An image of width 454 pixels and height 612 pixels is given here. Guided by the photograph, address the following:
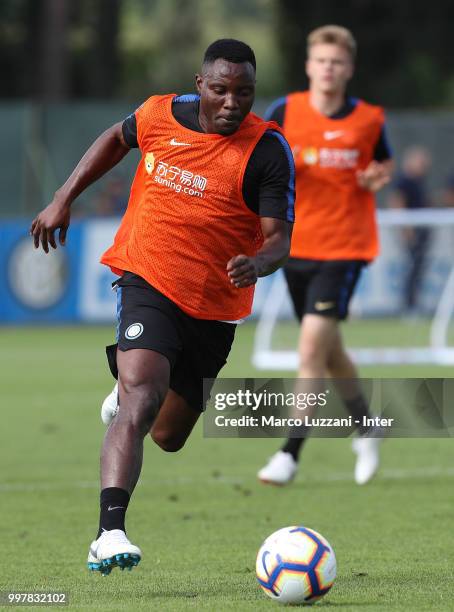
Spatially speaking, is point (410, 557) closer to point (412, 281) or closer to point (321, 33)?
point (321, 33)

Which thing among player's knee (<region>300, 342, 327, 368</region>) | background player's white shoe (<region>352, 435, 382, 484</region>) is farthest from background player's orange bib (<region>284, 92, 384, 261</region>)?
background player's white shoe (<region>352, 435, 382, 484</region>)

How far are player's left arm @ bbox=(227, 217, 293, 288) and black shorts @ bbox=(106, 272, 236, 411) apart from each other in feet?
1.66

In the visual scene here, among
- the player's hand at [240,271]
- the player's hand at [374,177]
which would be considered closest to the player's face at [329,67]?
the player's hand at [374,177]

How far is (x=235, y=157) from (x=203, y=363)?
97 cm

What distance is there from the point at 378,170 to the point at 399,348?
8.20 metres

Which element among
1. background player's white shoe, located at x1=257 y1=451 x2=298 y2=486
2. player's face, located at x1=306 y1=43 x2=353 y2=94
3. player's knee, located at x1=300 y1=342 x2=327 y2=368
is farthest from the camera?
player's face, located at x1=306 y1=43 x2=353 y2=94

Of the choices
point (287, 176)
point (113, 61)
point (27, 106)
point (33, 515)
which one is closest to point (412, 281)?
point (27, 106)

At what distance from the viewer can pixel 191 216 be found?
6.46 meters

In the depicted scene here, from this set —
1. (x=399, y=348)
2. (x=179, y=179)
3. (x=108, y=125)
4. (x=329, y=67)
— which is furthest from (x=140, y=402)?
(x=108, y=125)

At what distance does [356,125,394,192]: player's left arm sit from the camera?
9.37m

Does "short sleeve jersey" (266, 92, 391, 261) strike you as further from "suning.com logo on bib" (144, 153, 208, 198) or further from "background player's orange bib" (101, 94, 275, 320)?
"suning.com logo on bib" (144, 153, 208, 198)

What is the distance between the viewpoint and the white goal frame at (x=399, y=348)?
53.3 feet

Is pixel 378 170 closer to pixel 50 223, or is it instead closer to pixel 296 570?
pixel 50 223

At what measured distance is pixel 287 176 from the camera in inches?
251
